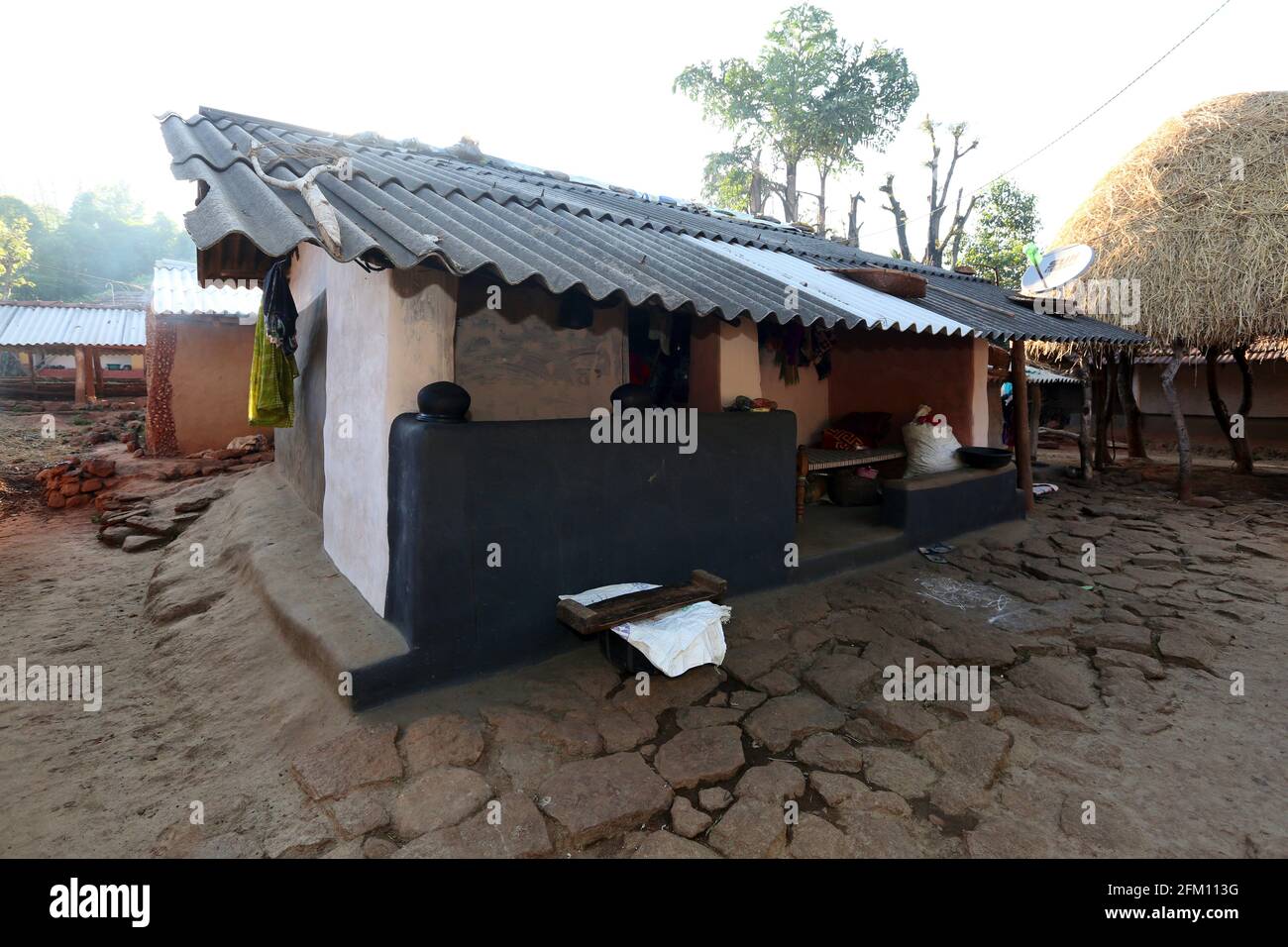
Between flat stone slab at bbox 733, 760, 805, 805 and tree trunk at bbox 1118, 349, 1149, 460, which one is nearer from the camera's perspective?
flat stone slab at bbox 733, 760, 805, 805

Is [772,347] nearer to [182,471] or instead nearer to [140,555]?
[140,555]

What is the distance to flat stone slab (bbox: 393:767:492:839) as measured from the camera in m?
2.66

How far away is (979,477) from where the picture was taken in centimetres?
733

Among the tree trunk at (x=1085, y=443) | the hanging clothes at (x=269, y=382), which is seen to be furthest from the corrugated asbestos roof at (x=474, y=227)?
the tree trunk at (x=1085, y=443)

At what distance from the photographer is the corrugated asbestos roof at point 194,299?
10.6 metres

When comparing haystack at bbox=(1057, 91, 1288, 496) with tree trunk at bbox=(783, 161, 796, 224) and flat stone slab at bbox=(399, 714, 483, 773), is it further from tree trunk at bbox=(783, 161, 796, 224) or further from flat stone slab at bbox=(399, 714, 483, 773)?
tree trunk at bbox=(783, 161, 796, 224)

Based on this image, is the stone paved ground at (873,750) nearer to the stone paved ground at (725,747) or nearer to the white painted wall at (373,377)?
the stone paved ground at (725,747)

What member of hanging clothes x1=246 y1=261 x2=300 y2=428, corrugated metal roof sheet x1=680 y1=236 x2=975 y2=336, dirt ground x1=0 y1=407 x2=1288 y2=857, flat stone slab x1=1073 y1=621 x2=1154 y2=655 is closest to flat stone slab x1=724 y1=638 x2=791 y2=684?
dirt ground x1=0 y1=407 x2=1288 y2=857

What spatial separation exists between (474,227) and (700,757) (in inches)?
133

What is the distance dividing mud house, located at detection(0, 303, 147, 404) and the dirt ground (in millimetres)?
16731

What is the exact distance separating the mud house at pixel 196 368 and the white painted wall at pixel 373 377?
760cm

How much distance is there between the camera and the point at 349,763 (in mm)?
3008

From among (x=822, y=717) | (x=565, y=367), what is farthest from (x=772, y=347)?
(x=822, y=717)
